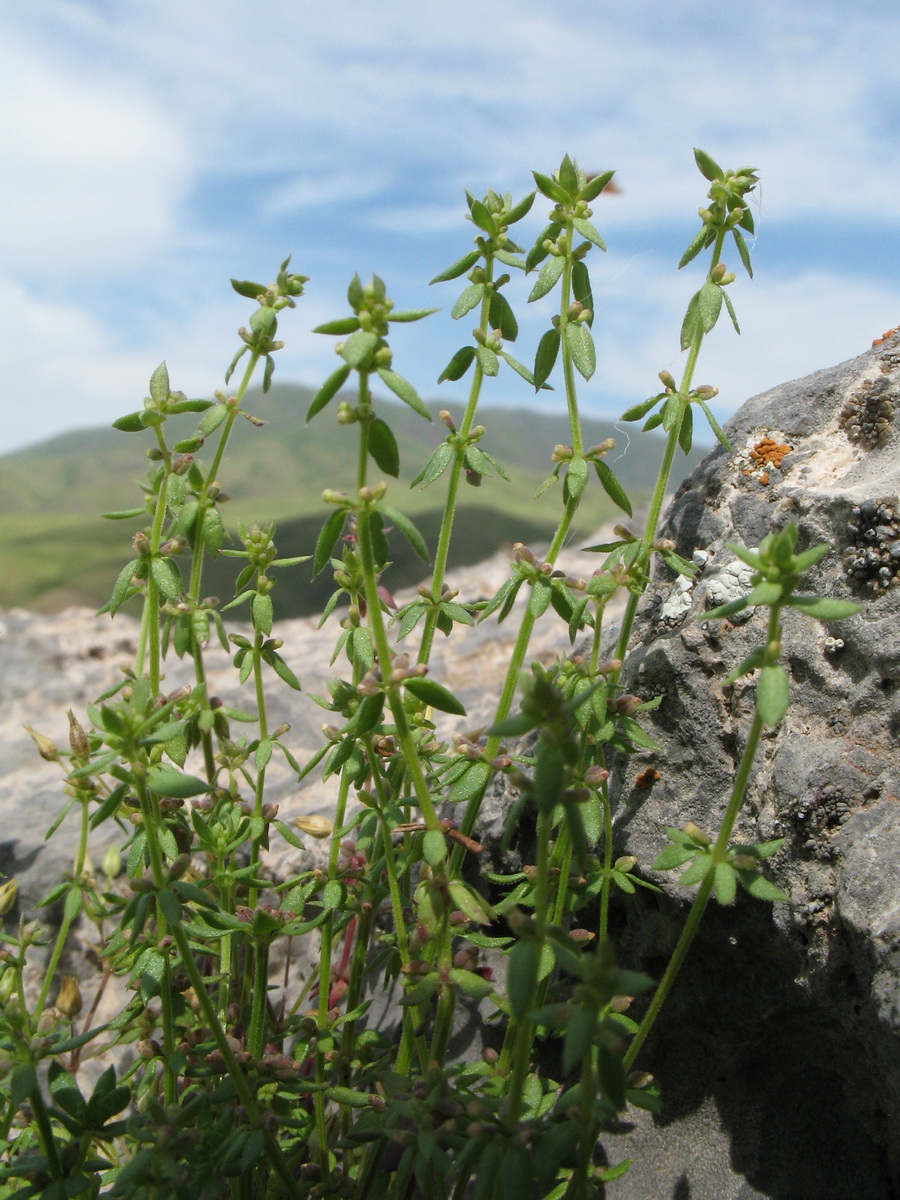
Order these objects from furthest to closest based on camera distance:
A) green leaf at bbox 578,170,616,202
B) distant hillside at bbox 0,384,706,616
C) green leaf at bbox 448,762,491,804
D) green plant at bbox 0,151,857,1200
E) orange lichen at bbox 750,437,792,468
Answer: distant hillside at bbox 0,384,706,616 → orange lichen at bbox 750,437,792,468 → green leaf at bbox 578,170,616,202 → green leaf at bbox 448,762,491,804 → green plant at bbox 0,151,857,1200

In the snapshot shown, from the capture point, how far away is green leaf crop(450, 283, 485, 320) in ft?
7.41

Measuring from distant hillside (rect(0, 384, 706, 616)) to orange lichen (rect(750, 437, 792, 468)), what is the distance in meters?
19.6

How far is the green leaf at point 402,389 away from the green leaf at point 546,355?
0.67 metres

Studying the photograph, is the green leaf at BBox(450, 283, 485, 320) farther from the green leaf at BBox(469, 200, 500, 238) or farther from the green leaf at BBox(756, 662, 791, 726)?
the green leaf at BBox(756, 662, 791, 726)

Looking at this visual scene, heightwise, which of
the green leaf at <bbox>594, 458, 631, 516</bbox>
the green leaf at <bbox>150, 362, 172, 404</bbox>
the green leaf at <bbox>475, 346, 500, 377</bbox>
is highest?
the green leaf at <bbox>150, 362, 172, 404</bbox>

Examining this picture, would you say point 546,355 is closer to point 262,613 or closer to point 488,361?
point 488,361

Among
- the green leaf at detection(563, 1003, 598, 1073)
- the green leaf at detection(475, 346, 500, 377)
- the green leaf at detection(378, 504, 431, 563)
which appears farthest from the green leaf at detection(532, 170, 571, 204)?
the green leaf at detection(563, 1003, 598, 1073)

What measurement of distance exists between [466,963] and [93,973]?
7.86 feet

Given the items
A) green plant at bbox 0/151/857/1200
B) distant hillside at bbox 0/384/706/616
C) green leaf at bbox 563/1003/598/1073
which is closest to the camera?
green leaf at bbox 563/1003/598/1073

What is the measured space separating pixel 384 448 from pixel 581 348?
2.38 ft

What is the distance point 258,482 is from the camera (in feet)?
197

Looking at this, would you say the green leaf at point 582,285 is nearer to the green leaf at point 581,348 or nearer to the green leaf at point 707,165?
the green leaf at point 581,348

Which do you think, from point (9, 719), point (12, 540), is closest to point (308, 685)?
point (9, 719)

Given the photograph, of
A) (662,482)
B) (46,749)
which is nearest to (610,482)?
(662,482)
